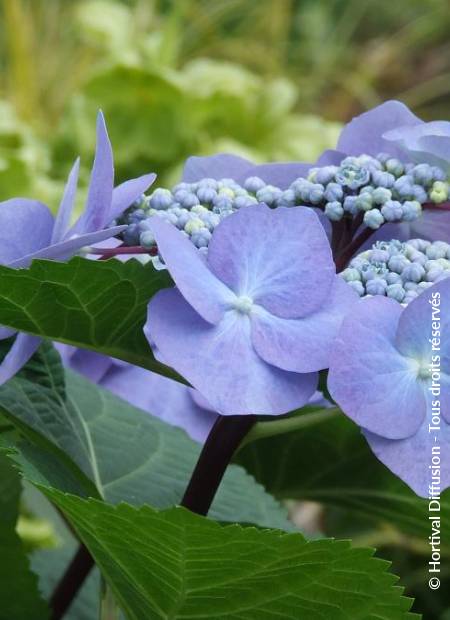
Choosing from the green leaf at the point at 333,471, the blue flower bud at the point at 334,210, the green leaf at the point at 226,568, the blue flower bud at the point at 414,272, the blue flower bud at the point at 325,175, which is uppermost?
the green leaf at the point at 333,471

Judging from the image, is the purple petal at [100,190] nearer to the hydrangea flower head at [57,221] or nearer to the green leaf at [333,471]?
the hydrangea flower head at [57,221]

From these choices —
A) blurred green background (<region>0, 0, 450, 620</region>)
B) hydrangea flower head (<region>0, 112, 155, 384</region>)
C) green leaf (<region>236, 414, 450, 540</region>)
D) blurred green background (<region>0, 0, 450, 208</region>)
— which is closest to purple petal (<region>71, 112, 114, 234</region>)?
hydrangea flower head (<region>0, 112, 155, 384</region>)

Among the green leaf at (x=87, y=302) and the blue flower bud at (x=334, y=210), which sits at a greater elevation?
the blue flower bud at (x=334, y=210)

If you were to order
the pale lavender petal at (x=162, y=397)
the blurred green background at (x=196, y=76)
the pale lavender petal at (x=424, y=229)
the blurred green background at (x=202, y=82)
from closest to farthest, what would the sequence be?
the pale lavender petal at (x=424, y=229), the pale lavender petal at (x=162, y=397), the blurred green background at (x=202, y=82), the blurred green background at (x=196, y=76)

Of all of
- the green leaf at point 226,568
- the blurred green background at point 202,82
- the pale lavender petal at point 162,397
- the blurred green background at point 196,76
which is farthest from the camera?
the blurred green background at point 196,76

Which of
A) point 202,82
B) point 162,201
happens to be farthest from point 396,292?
point 202,82

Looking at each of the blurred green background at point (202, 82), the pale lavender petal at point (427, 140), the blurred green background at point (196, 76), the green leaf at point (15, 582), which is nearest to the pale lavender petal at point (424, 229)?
the pale lavender petal at point (427, 140)

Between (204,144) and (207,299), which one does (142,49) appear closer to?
(204,144)
